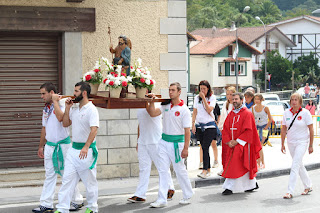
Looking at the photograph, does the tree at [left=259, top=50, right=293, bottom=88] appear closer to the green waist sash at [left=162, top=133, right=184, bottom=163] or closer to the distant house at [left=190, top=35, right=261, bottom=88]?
the distant house at [left=190, top=35, right=261, bottom=88]

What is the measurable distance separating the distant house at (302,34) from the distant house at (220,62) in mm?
15452

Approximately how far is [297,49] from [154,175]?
7780 centimetres

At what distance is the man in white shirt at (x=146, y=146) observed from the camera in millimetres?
9984

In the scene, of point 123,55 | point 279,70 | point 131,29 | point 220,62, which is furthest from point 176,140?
point 279,70

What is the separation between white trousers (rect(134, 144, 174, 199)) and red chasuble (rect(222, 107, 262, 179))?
1378mm

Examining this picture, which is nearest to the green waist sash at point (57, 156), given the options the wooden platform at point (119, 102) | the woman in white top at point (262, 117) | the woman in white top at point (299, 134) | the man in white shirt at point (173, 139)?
the wooden platform at point (119, 102)

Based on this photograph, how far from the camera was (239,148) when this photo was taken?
1073cm

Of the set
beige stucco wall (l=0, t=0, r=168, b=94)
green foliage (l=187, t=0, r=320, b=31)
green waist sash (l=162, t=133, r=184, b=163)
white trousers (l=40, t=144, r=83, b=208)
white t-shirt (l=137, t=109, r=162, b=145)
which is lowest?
white trousers (l=40, t=144, r=83, b=208)

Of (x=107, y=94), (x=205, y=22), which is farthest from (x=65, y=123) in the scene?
(x=205, y=22)

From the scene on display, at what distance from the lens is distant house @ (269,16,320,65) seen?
282ft

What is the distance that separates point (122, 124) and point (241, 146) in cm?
256

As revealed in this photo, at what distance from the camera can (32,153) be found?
12.0 meters

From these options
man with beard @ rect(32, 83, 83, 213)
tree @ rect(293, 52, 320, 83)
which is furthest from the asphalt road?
tree @ rect(293, 52, 320, 83)

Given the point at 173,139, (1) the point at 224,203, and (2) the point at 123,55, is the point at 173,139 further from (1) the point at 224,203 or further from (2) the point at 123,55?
(2) the point at 123,55
